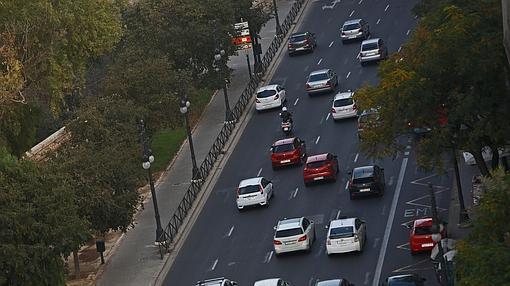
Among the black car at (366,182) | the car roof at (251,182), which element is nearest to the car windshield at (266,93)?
the car roof at (251,182)

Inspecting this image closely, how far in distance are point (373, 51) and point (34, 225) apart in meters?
38.4

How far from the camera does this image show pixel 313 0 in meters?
108

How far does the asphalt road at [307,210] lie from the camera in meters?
55.7

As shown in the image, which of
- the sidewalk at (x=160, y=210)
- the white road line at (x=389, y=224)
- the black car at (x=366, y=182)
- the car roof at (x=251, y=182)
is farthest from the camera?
the car roof at (x=251, y=182)

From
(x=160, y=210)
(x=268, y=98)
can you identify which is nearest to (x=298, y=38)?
(x=268, y=98)

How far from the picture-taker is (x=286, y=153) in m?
69.8

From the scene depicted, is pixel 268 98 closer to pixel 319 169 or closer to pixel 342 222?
pixel 319 169

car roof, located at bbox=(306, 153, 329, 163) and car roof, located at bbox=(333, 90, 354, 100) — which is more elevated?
car roof, located at bbox=(306, 153, 329, 163)

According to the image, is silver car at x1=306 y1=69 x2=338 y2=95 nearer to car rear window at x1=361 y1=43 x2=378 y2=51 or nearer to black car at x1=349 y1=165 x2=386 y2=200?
car rear window at x1=361 y1=43 x2=378 y2=51

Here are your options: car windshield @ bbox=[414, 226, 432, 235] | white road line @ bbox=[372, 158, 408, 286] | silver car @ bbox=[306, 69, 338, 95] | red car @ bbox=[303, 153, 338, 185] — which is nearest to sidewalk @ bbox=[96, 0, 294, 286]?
silver car @ bbox=[306, 69, 338, 95]

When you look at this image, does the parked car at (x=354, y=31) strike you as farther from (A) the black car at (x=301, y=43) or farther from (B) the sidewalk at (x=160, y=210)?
(B) the sidewalk at (x=160, y=210)

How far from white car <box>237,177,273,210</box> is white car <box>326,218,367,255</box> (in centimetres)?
874

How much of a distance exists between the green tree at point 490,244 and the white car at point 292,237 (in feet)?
48.9

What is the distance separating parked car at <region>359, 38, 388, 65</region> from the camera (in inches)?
3356
